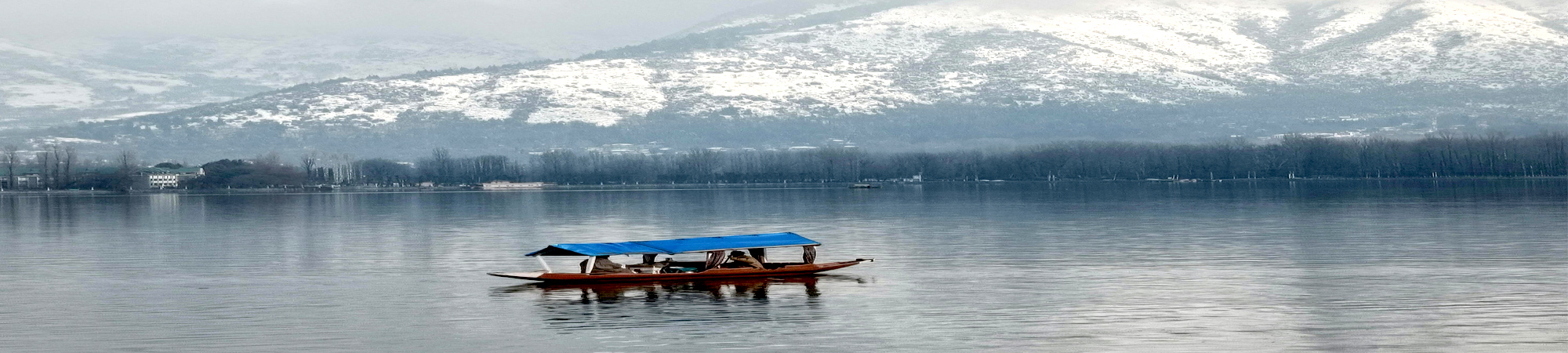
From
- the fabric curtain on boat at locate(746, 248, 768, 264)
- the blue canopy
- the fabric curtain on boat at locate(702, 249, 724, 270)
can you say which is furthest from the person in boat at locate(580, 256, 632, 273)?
the fabric curtain on boat at locate(746, 248, 768, 264)

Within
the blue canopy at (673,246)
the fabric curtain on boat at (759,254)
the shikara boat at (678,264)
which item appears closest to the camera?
the shikara boat at (678,264)

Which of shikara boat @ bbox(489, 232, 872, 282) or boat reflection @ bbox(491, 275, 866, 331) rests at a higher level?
shikara boat @ bbox(489, 232, 872, 282)

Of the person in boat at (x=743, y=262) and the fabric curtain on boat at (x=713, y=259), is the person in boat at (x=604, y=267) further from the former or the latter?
the person in boat at (x=743, y=262)

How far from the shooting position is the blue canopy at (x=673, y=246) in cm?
5353

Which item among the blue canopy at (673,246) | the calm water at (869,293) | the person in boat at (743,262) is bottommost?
the calm water at (869,293)

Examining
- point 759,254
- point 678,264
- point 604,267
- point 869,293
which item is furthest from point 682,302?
point 759,254

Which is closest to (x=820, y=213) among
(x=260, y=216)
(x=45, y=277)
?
(x=260, y=216)

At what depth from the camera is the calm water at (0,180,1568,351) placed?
128 ft

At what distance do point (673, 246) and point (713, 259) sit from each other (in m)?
1.57

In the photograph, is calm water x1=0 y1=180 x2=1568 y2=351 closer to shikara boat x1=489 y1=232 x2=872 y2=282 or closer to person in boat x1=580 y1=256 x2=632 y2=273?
shikara boat x1=489 y1=232 x2=872 y2=282

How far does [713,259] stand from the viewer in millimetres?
54750

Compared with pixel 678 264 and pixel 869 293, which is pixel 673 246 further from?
pixel 869 293

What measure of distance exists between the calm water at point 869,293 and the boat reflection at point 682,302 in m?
0.17

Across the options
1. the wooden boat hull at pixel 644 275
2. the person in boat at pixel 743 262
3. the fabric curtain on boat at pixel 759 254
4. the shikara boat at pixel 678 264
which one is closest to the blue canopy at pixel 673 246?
the shikara boat at pixel 678 264
